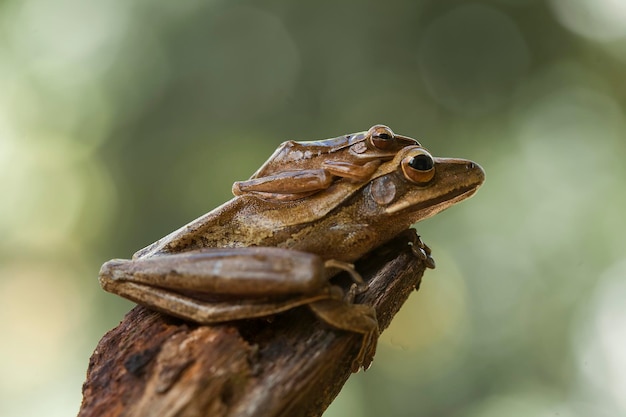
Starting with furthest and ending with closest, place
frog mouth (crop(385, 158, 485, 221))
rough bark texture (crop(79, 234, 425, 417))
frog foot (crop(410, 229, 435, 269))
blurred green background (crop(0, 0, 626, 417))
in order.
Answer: blurred green background (crop(0, 0, 626, 417)) < frog foot (crop(410, 229, 435, 269)) < frog mouth (crop(385, 158, 485, 221)) < rough bark texture (crop(79, 234, 425, 417))

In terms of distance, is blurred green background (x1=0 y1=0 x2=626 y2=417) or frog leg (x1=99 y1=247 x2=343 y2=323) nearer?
frog leg (x1=99 y1=247 x2=343 y2=323)

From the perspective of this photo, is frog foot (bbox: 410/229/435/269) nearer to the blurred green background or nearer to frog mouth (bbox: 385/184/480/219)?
frog mouth (bbox: 385/184/480/219)

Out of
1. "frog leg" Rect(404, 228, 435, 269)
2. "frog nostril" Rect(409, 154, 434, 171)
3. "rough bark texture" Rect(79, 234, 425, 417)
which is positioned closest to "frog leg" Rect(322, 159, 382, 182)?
"frog nostril" Rect(409, 154, 434, 171)

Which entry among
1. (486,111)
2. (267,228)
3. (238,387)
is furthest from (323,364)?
(486,111)

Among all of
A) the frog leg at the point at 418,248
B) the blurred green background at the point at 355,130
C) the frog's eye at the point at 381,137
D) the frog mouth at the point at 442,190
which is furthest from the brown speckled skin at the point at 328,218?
the blurred green background at the point at 355,130

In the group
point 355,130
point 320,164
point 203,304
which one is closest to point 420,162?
point 320,164

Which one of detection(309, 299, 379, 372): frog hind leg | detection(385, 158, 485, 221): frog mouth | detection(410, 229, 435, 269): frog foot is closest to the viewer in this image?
detection(309, 299, 379, 372): frog hind leg
